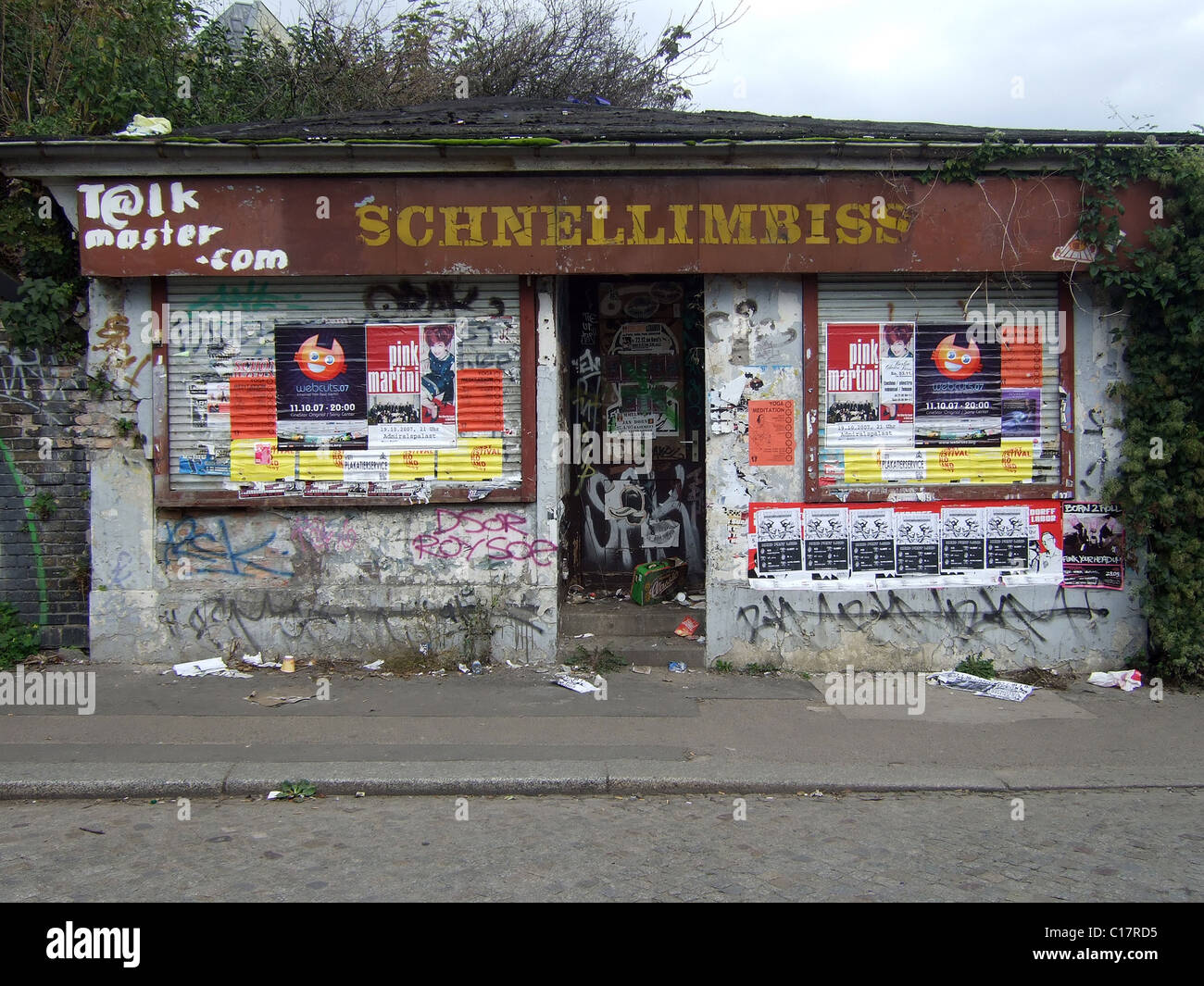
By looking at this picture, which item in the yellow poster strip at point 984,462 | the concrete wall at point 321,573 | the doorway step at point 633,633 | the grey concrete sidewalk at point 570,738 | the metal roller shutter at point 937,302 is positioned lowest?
the grey concrete sidewalk at point 570,738

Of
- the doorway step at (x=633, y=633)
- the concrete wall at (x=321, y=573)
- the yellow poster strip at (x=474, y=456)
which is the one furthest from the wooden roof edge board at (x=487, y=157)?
the doorway step at (x=633, y=633)

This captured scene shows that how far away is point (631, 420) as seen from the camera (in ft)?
30.2

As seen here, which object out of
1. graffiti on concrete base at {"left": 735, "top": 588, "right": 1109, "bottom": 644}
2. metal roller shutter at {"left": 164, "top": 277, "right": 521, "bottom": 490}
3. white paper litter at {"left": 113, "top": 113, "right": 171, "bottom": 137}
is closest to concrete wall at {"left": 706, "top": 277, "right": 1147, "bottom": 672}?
graffiti on concrete base at {"left": 735, "top": 588, "right": 1109, "bottom": 644}

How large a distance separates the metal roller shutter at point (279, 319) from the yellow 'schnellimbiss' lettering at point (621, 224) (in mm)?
429

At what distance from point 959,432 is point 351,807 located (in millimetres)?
5742

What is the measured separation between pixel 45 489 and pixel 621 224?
5433 mm

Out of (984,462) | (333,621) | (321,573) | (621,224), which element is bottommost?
(333,621)

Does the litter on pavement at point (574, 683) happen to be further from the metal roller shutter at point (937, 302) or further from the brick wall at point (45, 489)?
the brick wall at point (45, 489)

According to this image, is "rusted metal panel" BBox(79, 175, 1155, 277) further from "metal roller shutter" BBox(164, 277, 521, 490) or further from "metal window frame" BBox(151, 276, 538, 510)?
"metal window frame" BBox(151, 276, 538, 510)

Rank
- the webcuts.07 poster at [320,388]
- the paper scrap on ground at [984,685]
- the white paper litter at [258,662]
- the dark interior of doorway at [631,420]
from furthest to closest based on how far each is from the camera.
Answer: the dark interior of doorway at [631,420]
the webcuts.07 poster at [320,388]
the white paper litter at [258,662]
the paper scrap on ground at [984,685]

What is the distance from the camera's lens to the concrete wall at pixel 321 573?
25.6 feet

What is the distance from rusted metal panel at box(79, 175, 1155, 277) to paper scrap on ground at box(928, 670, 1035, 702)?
Result: 3400 mm

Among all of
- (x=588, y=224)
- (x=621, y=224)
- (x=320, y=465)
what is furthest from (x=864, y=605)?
(x=320, y=465)

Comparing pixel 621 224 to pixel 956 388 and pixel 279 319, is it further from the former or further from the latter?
pixel 956 388
